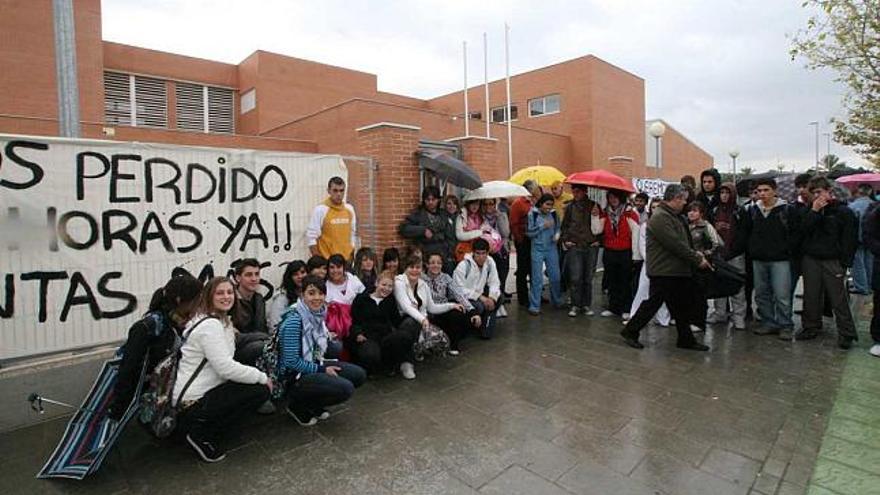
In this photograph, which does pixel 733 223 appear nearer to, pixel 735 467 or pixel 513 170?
pixel 735 467

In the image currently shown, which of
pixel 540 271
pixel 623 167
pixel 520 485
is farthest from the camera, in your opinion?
pixel 623 167

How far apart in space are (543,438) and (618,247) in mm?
3864

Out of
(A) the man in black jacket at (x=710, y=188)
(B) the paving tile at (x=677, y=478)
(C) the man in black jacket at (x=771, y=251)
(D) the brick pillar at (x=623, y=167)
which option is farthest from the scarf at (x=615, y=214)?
(D) the brick pillar at (x=623, y=167)

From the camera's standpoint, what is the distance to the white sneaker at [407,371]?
175 inches

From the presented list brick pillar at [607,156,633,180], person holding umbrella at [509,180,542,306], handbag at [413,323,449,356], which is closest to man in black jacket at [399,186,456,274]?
person holding umbrella at [509,180,542,306]

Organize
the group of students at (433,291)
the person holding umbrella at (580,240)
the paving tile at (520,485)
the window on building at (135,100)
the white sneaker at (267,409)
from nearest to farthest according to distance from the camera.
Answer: the paving tile at (520,485) < the group of students at (433,291) < the white sneaker at (267,409) < the person holding umbrella at (580,240) < the window on building at (135,100)

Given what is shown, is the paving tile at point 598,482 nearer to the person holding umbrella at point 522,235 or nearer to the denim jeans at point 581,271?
the denim jeans at point 581,271

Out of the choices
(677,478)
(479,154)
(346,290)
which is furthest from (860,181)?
(346,290)

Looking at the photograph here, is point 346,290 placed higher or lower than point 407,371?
higher

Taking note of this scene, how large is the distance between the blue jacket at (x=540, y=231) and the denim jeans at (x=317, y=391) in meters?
3.96

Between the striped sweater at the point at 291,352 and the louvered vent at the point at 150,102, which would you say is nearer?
the striped sweater at the point at 291,352

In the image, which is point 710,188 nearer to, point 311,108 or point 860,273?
point 860,273

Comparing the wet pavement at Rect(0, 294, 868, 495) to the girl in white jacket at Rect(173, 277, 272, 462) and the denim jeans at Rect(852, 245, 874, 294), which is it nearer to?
the girl in white jacket at Rect(173, 277, 272, 462)

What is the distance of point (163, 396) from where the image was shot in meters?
3.01
